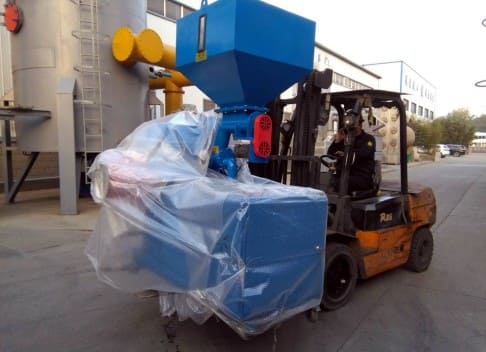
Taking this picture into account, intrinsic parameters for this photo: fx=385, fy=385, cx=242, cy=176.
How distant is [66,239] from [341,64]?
3073cm

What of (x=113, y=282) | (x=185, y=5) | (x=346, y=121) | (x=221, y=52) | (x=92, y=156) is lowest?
(x=113, y=282)

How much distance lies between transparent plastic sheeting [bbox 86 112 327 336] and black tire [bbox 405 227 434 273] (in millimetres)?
2749

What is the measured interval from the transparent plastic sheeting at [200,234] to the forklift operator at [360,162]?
1.75 metres

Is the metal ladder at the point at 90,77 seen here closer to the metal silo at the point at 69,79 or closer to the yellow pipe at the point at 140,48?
the metal silo at the point at 69,79

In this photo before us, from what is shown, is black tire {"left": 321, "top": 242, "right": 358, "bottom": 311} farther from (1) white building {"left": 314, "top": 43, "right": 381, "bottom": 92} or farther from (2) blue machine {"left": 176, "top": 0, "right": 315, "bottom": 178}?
(1) white building {"left": 314, "top": 43, "right": 381, "bottom": 92}

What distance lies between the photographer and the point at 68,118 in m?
8.15

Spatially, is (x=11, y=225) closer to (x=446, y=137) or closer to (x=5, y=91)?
(x=5, y=91)

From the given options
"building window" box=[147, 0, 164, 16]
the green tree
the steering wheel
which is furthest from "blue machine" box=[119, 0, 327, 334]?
the green tree

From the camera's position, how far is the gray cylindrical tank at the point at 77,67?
8398 millimetres

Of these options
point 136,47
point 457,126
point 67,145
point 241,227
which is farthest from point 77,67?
point 457,126

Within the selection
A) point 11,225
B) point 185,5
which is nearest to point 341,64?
point 185,5

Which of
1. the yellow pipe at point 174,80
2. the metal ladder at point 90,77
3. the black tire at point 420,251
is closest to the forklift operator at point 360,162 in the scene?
the black tire at point 420,251

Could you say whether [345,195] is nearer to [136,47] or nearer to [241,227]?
[241,227]

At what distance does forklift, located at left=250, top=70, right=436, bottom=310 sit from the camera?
3.95 metres
